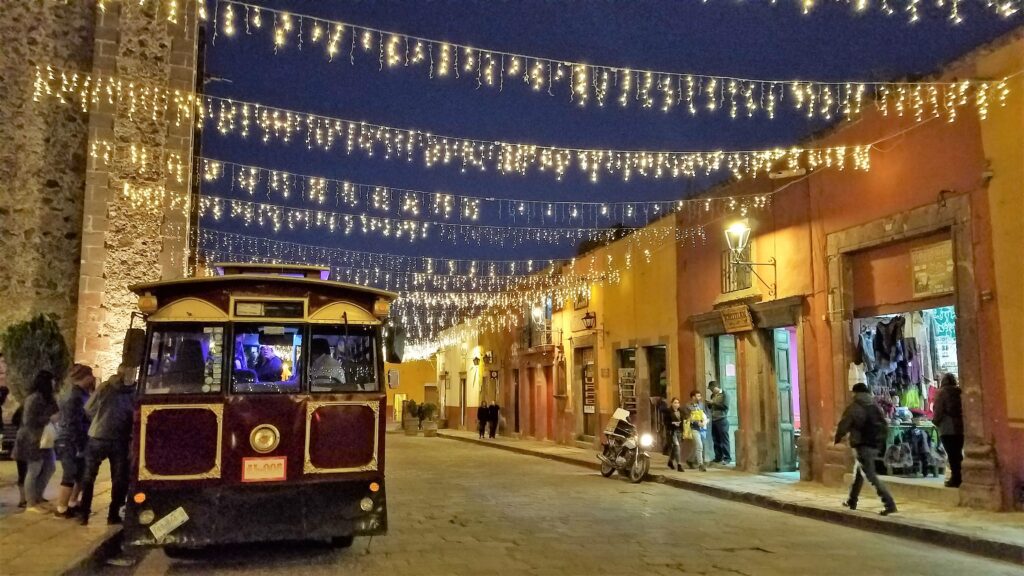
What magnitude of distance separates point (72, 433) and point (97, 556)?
2.13 m

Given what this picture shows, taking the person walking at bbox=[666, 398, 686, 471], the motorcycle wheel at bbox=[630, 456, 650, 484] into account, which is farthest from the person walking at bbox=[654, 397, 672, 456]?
the motorcycle wheel at bbox=[630, 456, 650, 484]

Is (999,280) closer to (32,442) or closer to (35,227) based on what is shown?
(32,442)

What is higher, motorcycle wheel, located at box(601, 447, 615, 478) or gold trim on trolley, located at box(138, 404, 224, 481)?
gold trim on trolley, located at box(138, 404, 224, 481)

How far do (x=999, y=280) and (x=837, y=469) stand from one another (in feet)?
14.2

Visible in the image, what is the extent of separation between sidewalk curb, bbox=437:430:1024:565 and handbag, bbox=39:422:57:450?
9564 millimetres

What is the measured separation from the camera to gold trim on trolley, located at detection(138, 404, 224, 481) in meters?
6.79

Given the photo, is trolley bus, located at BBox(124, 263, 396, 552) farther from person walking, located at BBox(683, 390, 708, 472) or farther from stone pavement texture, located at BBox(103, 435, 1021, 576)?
person walking, located at BBox(683, 390, 708, 472)

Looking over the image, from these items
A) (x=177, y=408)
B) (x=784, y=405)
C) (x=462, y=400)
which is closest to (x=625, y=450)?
(x=784, y=405)

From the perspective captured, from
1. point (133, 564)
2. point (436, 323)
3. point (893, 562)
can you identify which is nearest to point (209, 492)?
point (133, 564)

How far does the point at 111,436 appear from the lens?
8.68 metres

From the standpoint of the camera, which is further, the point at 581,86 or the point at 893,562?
the point at 581,86

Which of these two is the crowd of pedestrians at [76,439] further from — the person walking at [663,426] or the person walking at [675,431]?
the person walking at [663,426]

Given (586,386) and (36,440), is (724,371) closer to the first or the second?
(586,386)

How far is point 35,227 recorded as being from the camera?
614 inches
